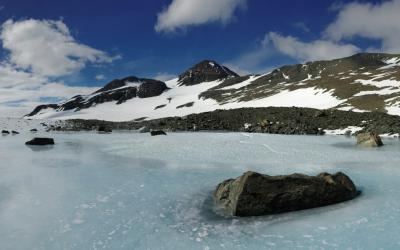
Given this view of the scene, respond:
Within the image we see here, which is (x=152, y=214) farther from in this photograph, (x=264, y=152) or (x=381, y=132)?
(x=381, y=132)

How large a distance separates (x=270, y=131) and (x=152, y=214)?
47525 mm

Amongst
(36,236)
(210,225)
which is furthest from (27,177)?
(210,225)

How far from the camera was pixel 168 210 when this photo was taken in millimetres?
15719

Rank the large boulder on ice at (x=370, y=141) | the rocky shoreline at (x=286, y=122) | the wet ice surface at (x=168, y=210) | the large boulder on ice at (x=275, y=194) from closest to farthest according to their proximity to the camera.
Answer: the wet ice surface at (x=168, y=210)
the large boulder on ice at (x=275, y=194)
the large boulder on ice at (x=370, y=141)
the rocky shoreline at (x=286, y=122)

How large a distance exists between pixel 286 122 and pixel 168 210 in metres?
52.0

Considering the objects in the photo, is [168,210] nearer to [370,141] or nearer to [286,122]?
[370,141]

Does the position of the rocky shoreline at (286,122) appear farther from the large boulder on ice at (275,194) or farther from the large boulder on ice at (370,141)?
the large boulder on ice at (275,194)

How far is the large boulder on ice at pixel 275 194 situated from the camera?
14734 mm

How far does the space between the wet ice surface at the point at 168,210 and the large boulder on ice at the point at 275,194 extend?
1.46ft

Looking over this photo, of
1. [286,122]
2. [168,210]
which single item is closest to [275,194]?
[168,210]

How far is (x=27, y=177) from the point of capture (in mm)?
23062

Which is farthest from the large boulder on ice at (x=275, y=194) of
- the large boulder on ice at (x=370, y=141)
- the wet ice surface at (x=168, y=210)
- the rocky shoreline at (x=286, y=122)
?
the rocky shoreline at (x=286, y=122)

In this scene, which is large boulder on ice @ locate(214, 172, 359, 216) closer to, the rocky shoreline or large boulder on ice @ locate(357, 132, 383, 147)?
large boulder on ice @ locate(357, 132, 383, 147)

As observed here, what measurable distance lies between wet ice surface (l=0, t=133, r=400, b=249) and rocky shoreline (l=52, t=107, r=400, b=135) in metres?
28.3
